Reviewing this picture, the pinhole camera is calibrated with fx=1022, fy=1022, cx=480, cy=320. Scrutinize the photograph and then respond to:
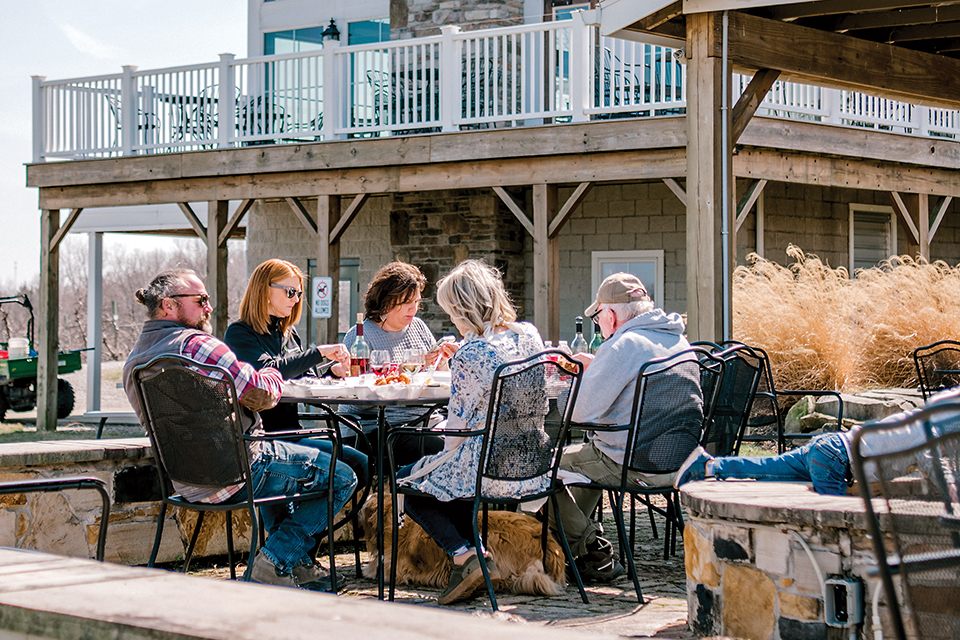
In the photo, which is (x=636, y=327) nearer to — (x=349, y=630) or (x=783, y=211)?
(x=349, y=630)

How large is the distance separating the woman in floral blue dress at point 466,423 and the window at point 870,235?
399 inches

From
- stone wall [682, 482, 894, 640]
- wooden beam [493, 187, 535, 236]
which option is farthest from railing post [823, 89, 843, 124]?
stone wall [682, 482, 894, 640]

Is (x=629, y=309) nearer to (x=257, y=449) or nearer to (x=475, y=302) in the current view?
(x=475, y=302)

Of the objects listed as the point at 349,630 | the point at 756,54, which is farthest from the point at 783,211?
the point at 349,630

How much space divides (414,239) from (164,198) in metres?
3.19

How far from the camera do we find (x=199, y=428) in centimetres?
374

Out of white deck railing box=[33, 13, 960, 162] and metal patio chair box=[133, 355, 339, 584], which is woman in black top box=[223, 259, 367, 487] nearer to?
metal patio chair box=[133, 355, 339, 584]

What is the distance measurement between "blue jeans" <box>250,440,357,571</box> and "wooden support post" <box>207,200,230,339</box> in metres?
8.45

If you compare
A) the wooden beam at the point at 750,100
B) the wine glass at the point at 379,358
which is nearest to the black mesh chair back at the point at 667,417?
the wine glass at the point at 379,358

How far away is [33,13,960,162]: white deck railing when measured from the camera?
1026cm

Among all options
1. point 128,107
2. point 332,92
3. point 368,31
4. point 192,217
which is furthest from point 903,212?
point 128,107

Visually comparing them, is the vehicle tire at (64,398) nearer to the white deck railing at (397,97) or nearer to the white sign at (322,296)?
the white deck railing at (397,97)

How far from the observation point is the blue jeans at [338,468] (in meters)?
4.24

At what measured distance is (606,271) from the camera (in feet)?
41.6
